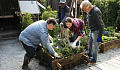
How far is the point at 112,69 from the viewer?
286 centimetres

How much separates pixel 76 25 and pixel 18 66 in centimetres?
218

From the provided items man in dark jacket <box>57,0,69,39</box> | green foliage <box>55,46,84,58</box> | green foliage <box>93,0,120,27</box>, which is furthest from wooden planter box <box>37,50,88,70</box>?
green foliage <box>93,0,120,27</box>

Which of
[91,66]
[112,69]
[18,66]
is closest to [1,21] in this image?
[18,66]

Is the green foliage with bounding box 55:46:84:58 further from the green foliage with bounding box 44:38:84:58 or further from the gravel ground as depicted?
the gravel ground

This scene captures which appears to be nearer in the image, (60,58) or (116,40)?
(60,58)

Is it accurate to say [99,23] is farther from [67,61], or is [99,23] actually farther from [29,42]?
[29,42]

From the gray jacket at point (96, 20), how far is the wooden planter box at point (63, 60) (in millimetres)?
903

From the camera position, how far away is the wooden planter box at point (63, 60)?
281 cm

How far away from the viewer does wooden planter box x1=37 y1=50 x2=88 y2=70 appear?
281 cm

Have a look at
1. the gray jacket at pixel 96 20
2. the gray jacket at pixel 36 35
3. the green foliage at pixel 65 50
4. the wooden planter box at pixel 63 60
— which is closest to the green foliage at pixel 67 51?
the green foliage at pixel 65 50

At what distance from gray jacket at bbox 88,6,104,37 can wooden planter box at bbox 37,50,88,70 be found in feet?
2.96

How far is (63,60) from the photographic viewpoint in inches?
115

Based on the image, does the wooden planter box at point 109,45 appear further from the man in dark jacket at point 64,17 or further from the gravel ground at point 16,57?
the man in dark jacket at point 64,17

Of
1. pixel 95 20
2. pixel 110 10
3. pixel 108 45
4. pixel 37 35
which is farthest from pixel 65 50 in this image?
pixel 110 10
